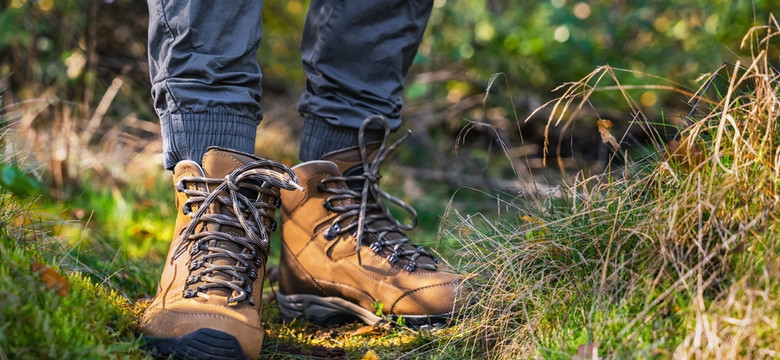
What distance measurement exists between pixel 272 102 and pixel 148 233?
2.43 metres

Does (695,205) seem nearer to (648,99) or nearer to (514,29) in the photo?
(514,29)

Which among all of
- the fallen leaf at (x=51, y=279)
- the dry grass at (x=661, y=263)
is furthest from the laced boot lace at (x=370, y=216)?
the fallen leaf at (x=51, y=279)

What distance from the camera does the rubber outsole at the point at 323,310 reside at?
1946mm

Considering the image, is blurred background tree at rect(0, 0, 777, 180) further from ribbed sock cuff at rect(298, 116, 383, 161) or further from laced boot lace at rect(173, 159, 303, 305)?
laced boot lace at rect(173, 159, 303, 305)

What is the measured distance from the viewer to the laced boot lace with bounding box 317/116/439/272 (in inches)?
76.7

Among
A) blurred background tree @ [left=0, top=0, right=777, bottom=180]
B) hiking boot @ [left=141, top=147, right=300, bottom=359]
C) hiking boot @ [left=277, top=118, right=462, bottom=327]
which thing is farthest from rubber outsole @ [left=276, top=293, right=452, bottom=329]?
blurred background tree @ [left=0, top=0, right=777, bottom=180]

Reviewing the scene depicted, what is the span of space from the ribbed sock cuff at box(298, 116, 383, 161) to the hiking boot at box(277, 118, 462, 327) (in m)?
0.04

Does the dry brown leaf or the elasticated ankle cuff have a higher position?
the dry brown leaf

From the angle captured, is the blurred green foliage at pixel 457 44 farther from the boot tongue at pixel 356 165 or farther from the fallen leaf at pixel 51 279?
the fallen leaf at pixel 51 279

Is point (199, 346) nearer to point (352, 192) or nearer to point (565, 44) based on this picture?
point (352, 192)

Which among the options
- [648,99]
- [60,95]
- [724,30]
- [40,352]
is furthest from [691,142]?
[648,99]

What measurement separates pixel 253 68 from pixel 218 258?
535mm

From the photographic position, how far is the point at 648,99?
5.99 metres

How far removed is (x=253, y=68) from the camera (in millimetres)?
1813
